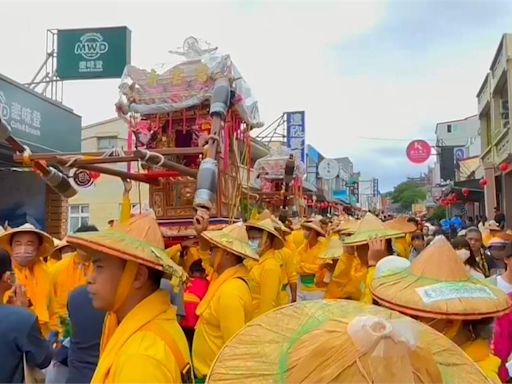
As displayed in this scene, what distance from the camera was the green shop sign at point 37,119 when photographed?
1041cm

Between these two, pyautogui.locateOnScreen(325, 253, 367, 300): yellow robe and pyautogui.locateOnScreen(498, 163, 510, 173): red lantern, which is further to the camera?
pyautogui.locateOnScreen(498, 163, 510, 173): red lantern

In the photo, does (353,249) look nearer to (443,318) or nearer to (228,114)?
(228,114)

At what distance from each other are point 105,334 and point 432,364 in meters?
1.76

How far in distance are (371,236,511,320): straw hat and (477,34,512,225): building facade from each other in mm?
15434

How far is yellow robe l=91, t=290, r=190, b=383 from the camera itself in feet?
6.86

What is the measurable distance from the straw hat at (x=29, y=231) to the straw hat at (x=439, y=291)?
356 centimetres

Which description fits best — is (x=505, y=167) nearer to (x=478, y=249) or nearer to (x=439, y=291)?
(x=478, y=249)

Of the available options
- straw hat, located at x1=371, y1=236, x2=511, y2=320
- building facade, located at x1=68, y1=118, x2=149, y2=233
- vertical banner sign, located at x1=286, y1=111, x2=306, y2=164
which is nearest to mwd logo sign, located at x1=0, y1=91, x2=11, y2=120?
straw hat, located at x1=371, y1=236, x2=511, y2=320

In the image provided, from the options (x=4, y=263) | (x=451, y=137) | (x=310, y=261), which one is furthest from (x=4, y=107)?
(x=451, y=137)

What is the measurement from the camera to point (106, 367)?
2.21 metres

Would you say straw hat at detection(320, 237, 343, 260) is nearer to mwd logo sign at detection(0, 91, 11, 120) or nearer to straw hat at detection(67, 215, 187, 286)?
straw hat at detection(67, 215, 187, 286)

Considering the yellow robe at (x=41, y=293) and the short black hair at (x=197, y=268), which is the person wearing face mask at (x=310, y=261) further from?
the yellow robe at (x=41, y=293)

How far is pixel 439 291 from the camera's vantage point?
241 centimetres

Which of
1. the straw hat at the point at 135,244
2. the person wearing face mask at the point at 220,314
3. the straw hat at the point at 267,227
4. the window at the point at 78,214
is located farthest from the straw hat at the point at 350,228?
the window at the point at 78,214
